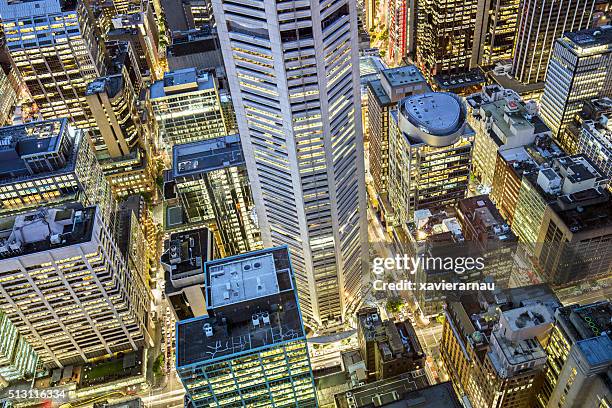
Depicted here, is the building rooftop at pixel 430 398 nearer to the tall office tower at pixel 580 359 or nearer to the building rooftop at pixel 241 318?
the tall office tower at pixel 580 359

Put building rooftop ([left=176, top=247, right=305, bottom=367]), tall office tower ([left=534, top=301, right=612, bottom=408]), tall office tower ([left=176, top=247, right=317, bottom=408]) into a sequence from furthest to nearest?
tall office tower ([left=176, top=247, right=317, bottom=408]) < building rooftop ([left=176, top=247, right=305, bottom=367]) < tall office tower ([left=534, top=301, right=612, bottom=408])

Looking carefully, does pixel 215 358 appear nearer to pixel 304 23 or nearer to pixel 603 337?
pixel 304 23

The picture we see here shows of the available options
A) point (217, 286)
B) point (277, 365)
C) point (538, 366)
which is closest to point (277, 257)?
point (217, 286)

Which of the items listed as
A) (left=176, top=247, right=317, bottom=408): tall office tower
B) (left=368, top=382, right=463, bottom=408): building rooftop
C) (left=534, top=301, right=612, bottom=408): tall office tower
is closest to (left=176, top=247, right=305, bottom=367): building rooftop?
(left=176, top=247, right=317, bottom=408): tall office tower

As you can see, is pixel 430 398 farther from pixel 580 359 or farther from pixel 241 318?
pixel 241 318

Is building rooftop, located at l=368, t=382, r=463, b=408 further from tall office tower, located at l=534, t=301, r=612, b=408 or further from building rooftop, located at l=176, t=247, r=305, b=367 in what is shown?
building rooftop, located at l=176, t=247, r=305, b=367

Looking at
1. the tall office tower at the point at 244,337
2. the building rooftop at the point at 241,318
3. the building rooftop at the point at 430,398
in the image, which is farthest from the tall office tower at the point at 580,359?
the building rooftop at the point at 241,318

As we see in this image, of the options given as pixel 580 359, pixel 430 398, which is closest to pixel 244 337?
pixel 430 398
